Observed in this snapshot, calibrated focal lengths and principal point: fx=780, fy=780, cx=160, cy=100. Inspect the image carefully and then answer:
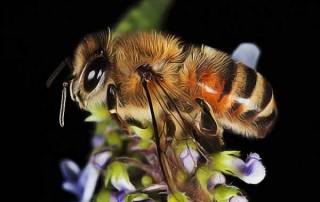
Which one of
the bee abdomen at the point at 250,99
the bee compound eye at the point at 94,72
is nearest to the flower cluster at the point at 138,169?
the bee abdomen at the point at 250,99

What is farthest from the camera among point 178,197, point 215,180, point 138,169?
point 138,169

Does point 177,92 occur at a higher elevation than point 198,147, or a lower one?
higher

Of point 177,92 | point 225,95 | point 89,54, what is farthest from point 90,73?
point 225,95

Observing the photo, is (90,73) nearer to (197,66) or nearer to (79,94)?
(79,94)

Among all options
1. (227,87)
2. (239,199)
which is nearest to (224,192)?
(239,199)

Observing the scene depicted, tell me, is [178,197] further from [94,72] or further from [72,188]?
[72,188]

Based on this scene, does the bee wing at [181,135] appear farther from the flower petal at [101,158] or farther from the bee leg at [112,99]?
the flower petal at [101,158]
